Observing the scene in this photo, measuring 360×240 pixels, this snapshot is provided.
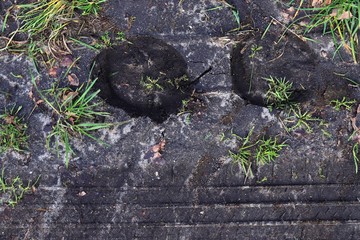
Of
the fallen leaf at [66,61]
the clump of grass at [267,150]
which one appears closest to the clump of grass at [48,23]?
the fallen leaf at [66,61]

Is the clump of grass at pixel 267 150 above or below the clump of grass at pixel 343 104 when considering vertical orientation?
below

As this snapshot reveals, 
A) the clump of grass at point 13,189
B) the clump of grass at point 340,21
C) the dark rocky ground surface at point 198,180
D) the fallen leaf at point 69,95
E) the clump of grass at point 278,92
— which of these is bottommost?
the clump of grass at point 13,189

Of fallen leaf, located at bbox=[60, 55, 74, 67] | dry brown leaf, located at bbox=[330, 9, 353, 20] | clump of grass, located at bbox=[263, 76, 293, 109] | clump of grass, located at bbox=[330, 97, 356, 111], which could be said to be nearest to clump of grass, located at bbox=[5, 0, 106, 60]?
fallen leaf, located at bbox=[60, 55, 74, 67]

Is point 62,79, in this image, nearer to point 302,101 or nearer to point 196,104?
point 196,104

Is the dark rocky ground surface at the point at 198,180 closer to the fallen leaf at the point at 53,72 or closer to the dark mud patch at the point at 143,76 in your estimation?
the dark mud patch at the point at 143,76

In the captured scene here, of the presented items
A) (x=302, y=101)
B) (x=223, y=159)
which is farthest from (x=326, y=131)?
(x=223, y=159)

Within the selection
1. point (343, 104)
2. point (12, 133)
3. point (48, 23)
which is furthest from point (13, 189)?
point (343, 104)

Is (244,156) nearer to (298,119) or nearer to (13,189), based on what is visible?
(298,119)
